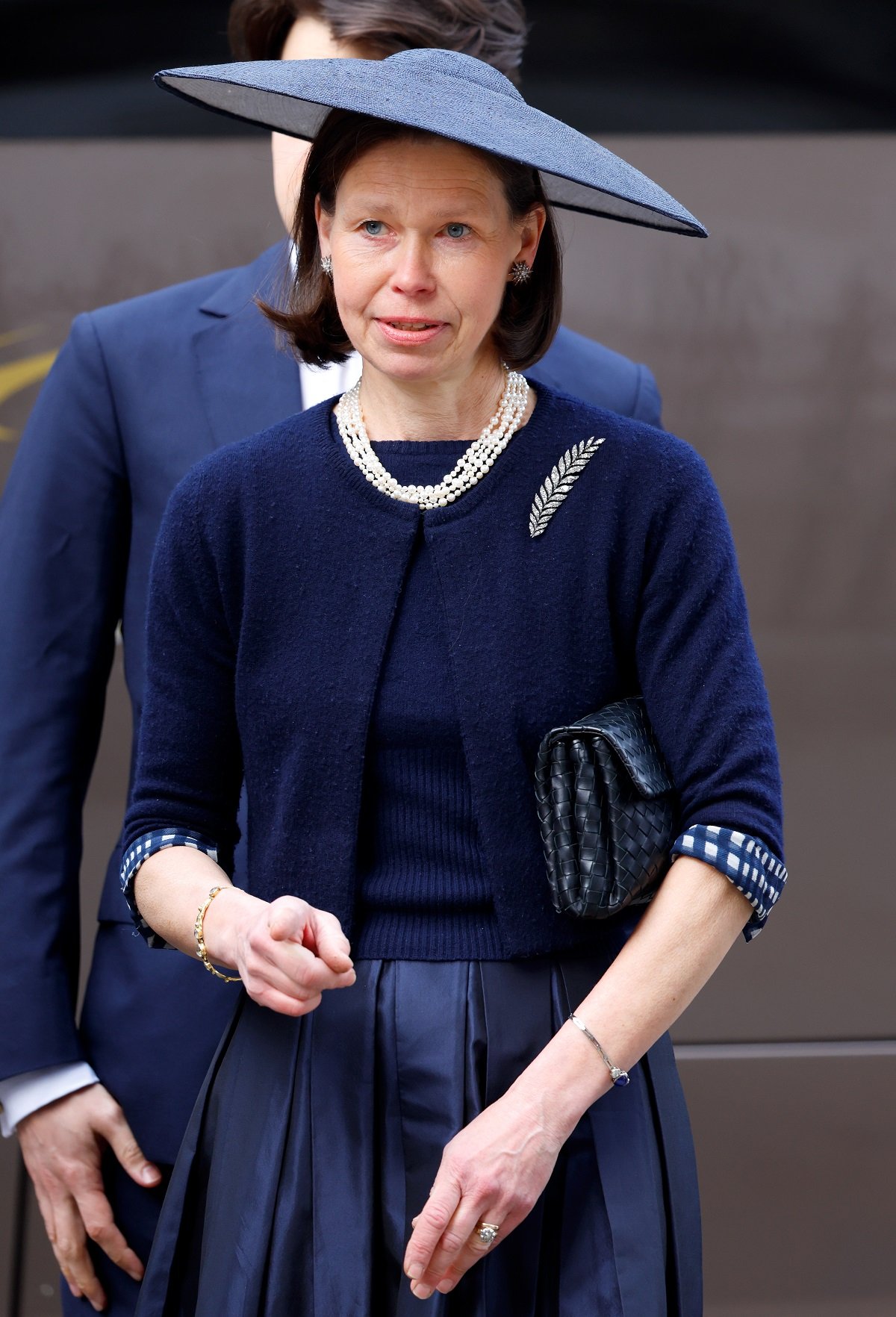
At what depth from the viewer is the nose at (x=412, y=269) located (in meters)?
1.18

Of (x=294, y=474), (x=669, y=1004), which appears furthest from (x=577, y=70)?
(x=669, y=1004)

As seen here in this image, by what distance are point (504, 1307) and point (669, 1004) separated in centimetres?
30

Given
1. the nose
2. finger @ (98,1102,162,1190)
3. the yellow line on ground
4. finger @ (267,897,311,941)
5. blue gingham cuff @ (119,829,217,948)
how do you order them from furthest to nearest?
the yellow line on ground
finger @ (98,1102,162,1190)
blue gingham cuff @ (119,829,217,948)
the nose
finger @ (267,897,311,941)

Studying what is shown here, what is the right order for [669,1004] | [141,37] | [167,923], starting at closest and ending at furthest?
[669,1004], [167,923], [141,37]

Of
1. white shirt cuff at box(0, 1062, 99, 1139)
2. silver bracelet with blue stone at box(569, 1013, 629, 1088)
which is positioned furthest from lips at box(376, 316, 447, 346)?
white shirt cuff at box(0, 1062, 99, 1139)

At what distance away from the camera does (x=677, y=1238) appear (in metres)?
A: 1.25

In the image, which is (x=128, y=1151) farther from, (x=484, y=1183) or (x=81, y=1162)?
(x=484, y=1183)

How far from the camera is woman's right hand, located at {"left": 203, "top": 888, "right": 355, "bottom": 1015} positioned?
3.52ft

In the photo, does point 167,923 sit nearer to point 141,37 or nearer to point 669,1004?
point 669,1004

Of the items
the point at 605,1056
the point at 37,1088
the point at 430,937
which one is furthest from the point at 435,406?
the point at 37,1088

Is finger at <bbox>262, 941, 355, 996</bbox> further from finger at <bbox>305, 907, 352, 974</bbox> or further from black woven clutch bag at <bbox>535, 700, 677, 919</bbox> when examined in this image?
black woven clutch bag at <bbox>535, 700, 677, 919</bbox>

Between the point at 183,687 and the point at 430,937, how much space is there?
307 millimetres

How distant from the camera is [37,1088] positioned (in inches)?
64.3

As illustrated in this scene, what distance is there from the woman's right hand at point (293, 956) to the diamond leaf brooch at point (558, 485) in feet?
1.23
